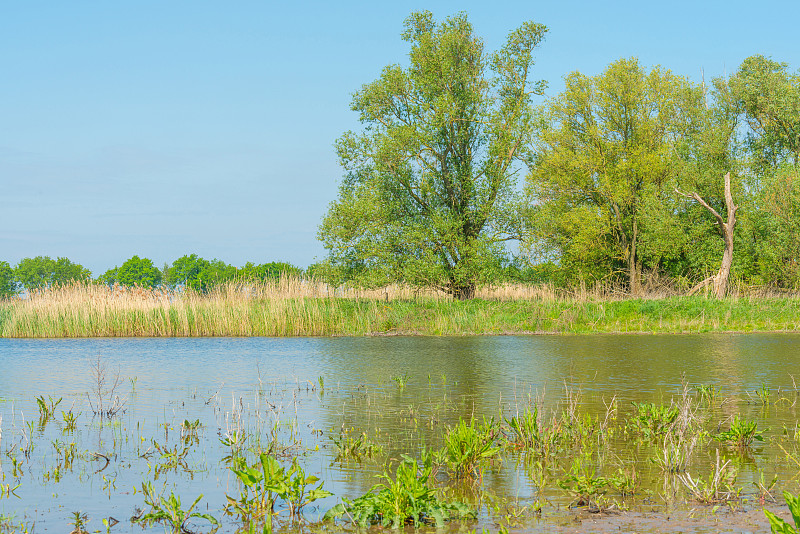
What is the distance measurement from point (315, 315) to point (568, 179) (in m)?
22.5

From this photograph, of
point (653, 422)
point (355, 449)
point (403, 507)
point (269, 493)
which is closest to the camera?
point (403, 507)

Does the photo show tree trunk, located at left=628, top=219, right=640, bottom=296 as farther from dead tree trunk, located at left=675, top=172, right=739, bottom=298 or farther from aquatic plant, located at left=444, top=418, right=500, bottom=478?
→ aquatic plant, located at left=444, top=418, right=500, bottom=478

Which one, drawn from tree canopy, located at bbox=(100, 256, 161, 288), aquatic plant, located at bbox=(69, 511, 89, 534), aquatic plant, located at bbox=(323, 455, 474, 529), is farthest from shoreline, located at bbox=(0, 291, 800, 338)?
tree canopy, located at bbox=(100, 256, 161, 288)

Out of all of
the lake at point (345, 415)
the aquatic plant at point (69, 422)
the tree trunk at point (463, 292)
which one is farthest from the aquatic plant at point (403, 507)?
the tree trunk at point (463, 292)

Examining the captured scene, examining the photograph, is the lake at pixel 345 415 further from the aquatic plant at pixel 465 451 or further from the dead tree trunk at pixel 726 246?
the dead tree trunk at pixel 726 246

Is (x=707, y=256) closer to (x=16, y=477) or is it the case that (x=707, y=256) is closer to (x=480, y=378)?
(x=480, y=378)

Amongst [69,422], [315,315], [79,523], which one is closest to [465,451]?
[79,523]

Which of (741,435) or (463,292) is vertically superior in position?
(463,292)

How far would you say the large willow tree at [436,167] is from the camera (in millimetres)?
37438

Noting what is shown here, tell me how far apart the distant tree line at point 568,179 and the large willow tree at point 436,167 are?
0.27ft

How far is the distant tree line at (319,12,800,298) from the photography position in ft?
125

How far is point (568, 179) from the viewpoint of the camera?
47469 millimetres

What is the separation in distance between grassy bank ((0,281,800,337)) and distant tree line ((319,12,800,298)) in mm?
3770

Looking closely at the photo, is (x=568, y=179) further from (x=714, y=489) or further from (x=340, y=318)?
(x=714, y=489)
